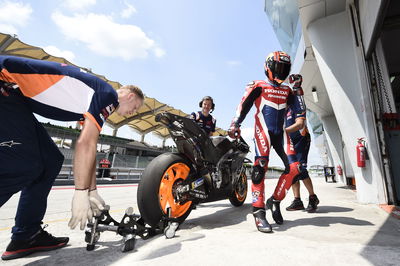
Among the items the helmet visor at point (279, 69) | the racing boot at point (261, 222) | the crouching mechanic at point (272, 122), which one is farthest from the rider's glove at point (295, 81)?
the racing boot at point (261, 222)

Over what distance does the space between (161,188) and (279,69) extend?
2.14 m

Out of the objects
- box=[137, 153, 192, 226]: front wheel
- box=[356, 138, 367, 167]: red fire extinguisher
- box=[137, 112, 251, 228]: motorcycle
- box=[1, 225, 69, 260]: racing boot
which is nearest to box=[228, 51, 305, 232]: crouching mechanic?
box=[137, 112, 251, 228]: motorcycle

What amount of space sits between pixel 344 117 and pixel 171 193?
192 inches

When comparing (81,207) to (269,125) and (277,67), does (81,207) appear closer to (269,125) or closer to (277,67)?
(269,125)

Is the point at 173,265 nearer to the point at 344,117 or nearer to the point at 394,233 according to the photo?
the point at 394,233

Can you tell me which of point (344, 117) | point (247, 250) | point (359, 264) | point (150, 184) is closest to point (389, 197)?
point (344, 117)

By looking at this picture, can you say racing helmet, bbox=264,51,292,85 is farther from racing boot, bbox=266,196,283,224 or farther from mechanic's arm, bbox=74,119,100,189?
mechanic's arm, bbox=74,119,100,189

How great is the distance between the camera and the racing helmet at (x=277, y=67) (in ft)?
9.11

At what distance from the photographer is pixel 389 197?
13.9 feet

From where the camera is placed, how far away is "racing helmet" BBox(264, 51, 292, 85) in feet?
9.11

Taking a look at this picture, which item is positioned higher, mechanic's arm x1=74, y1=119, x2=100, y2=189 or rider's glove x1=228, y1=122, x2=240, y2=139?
rider's glove x1=228, y1=122, x2=240, y2=139

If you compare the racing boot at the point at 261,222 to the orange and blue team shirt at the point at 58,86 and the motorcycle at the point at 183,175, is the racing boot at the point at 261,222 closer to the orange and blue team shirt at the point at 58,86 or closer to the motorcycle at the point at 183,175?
the motorcycle at the point at 183,175

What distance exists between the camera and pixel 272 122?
8.74 ft

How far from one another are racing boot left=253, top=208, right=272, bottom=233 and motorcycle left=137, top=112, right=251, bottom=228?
0.61 m
